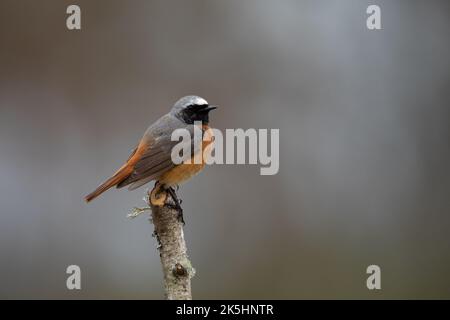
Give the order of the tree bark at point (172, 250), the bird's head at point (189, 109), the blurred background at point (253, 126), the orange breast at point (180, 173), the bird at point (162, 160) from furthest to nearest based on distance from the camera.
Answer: the blurred background at point (253, 126) < the bird's head at point (189, 109) < the orange breast at point (180, 173) < the bird at point (162, 160) < the tree bark at point (172, 250)

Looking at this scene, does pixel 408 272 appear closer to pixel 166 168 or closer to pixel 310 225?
pixel 310 225

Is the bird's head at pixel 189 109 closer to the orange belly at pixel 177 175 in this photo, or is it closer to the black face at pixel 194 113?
the black face at pixel 194 113

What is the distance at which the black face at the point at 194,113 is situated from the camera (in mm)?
4902

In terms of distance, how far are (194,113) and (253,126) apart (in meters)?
3.26

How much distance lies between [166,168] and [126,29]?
15.7ft

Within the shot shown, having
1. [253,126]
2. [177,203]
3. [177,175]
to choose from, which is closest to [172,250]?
[177,203]

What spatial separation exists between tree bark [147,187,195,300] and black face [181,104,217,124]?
1034mm

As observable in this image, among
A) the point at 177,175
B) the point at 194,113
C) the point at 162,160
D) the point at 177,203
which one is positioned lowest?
the point at 177,203

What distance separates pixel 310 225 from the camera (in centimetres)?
805

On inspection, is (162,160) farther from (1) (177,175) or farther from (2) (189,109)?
(2) (189,109)

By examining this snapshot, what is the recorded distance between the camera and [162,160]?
175 inches

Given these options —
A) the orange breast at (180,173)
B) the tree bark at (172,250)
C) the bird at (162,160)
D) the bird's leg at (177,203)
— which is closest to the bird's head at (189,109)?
the bird at (162,160)

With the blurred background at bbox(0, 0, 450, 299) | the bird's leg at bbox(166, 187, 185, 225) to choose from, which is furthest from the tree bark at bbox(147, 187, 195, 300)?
the blurred background at bbox(0, 0, 450, 299)

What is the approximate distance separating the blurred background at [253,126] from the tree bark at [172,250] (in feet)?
12.0
